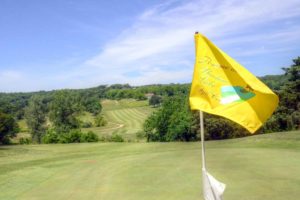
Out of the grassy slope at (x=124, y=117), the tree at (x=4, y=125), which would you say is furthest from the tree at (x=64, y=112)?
the tree at (x=4, y=125)

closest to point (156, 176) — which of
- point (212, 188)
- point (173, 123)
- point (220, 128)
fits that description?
point (212, 188)

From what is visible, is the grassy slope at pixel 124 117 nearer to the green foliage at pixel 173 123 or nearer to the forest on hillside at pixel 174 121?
the forest on hillside at pixel 174 121

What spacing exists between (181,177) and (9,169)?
10.1 metres

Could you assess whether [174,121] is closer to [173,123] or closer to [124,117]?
[173,123]

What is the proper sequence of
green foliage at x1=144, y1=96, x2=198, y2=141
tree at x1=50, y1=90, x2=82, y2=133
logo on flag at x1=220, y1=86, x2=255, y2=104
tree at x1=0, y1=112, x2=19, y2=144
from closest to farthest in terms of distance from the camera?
1. logo on flag at x1=220, y1=86, x2=255, y2=104
2. tree at x1=0, y1=112, x2=19, y2=144
3. green foliage at x1=144, y1=96, x2=198, y2=141
4. tree at x1=50, y1=90, x2=82, y2=133

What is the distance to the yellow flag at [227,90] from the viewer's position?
7.71 m

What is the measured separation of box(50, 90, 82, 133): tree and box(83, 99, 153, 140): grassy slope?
24.5 feet

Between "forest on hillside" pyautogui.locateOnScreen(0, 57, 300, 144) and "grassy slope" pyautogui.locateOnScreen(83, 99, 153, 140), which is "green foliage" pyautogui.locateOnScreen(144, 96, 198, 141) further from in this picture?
"grassy slope" pyautogui.locateOnScreen(83, 99, 153, 140)

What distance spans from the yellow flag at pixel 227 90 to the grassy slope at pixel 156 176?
17.8 feet

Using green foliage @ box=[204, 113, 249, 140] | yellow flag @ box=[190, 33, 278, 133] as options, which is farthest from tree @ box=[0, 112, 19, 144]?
yellow flag @ box=[190, 33, 278, 133]

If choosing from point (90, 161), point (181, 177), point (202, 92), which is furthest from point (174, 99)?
point (202, 92)

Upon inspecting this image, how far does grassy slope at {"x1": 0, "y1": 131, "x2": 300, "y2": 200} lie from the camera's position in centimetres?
1342

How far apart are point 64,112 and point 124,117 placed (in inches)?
1720

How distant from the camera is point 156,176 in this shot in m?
16.5
